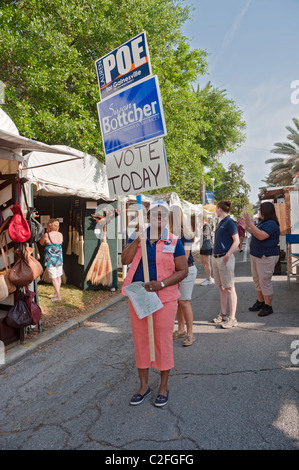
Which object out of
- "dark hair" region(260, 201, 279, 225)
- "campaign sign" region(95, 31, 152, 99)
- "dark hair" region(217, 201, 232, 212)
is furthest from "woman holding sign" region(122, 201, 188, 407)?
"dark hair" region(260, 201, 279, 225)

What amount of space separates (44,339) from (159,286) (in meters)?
2.94

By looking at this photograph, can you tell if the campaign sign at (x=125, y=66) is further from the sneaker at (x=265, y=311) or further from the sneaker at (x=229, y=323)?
the sneaker at (x=265, y=311)

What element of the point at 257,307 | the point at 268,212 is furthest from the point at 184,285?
the point at 257,307

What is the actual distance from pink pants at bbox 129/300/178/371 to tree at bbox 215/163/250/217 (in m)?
55.7

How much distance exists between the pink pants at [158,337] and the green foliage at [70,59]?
7.57 m

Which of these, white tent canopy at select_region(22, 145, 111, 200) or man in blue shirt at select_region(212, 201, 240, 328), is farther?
white tent canopy at select_region(22, 145, 111, 200)

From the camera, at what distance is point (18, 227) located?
4.96 meters

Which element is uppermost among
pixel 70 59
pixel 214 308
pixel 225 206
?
pixel 70 59

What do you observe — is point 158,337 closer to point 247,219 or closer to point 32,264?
point 32,264

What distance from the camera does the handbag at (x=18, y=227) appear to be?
4.91 metres

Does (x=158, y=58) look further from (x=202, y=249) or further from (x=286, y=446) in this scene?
(x=286, y=446)

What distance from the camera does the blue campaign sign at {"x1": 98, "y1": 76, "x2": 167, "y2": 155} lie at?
12.1 feet

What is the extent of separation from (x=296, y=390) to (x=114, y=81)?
399cm

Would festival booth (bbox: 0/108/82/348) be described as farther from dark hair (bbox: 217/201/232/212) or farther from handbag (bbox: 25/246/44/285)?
dark hair (bbox: 217/201/232/212)
